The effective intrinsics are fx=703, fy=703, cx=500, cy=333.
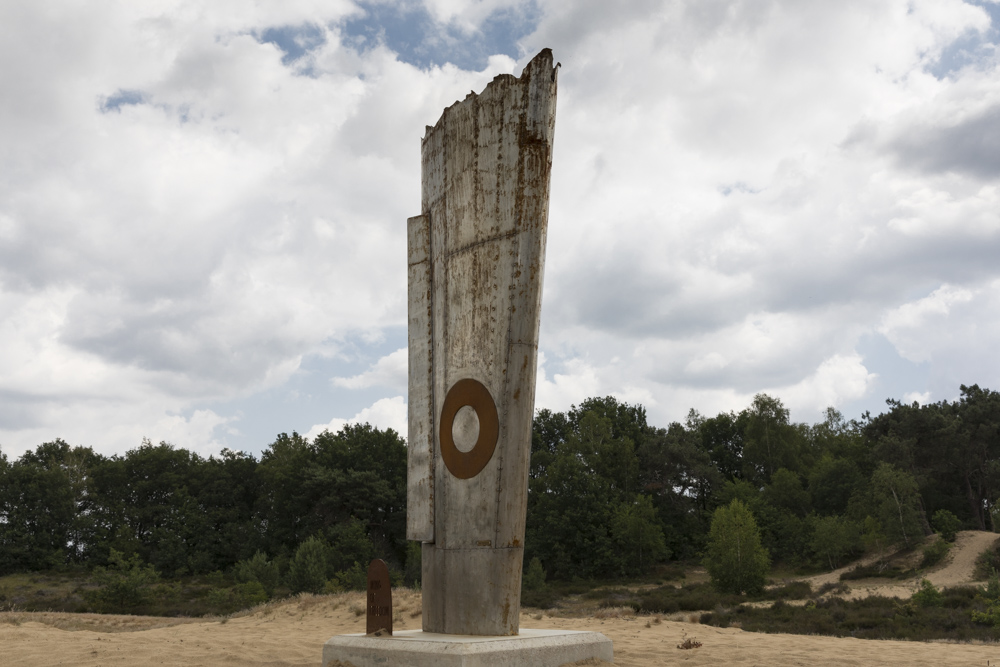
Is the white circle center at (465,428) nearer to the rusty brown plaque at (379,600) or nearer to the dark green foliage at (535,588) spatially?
the rusty brown plaque at (379,600)

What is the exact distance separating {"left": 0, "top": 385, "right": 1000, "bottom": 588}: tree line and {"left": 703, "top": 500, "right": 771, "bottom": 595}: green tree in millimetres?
12744

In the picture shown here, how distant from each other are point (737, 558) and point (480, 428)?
2005cm

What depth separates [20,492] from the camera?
42375 millimetres

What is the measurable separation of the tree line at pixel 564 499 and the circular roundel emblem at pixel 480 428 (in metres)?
29.4

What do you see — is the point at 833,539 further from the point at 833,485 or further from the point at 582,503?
the point at 582,503

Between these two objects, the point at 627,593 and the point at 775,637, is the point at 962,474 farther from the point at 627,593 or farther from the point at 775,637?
the point at 775,637

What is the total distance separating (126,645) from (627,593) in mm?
23751

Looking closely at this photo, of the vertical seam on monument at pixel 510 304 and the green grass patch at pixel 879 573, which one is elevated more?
the vertical seam on monument at pixel 510 304

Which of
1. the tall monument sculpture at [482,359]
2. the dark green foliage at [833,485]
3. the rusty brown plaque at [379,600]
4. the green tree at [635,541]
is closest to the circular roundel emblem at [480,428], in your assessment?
the tall monument sculpture at [482,359]

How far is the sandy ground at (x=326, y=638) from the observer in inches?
333

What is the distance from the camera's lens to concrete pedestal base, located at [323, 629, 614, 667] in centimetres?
556

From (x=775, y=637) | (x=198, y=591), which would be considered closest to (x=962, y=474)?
(x=775, y=637)

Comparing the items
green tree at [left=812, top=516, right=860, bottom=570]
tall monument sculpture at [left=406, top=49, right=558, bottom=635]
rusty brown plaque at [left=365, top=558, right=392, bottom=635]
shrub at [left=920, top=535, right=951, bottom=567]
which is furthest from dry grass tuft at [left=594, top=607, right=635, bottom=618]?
green tree at [left=812, top=516, right=860, bottom=570]

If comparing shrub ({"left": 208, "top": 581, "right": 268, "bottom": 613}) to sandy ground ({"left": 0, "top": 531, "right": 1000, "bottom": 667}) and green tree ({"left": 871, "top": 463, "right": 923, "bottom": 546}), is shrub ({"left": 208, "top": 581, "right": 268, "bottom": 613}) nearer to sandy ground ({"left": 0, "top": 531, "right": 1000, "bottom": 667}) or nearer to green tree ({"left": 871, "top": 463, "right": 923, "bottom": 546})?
sandy ground ({"left": 0, "top": 531, "right": 1000, "bottom": 667})
